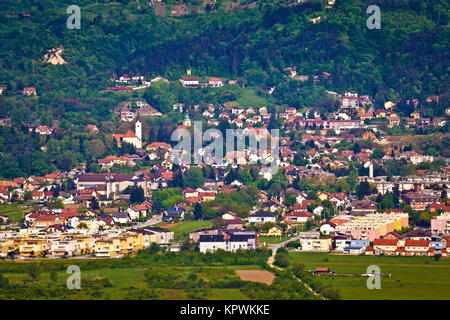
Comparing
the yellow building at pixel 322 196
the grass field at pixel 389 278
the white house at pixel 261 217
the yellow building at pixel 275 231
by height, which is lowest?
the grass field at pixel 389 278

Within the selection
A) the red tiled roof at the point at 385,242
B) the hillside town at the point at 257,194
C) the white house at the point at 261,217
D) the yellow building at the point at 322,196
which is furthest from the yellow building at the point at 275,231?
the yellow building at the point at 322,196

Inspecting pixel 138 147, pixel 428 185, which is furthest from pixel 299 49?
pixel 428 185

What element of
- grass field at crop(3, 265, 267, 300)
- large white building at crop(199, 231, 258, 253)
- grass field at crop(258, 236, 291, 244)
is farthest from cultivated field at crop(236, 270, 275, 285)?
grass field at crop(258, 236, 291, 244)

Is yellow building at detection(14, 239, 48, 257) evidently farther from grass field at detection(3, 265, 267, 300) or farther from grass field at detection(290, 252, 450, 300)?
grass field at detection(290, 252, 450, 300)

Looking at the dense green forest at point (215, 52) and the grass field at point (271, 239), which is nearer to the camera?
the grass field at point (271, 239)

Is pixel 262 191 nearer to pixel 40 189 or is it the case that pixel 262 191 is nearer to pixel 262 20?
pixel 40 189

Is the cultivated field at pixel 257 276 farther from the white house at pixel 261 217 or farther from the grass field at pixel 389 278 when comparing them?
the white house at pixel 261 217

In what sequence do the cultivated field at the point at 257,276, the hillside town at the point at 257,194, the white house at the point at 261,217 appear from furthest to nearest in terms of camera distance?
the white house at the point at 261,217, the hillside town at the point at 257,194, the cultivated field at the point at 257,276
